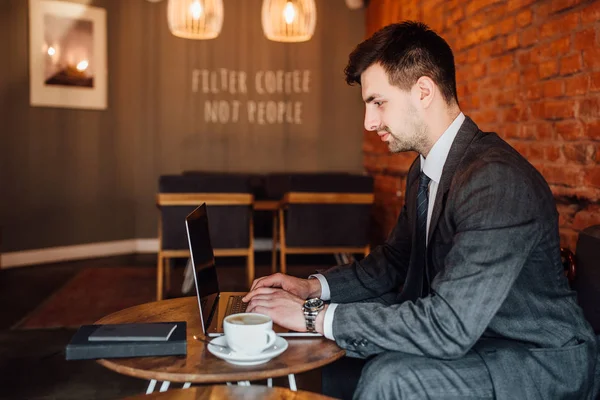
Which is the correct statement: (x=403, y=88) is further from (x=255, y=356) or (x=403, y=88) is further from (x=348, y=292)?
(x=255, y=356)

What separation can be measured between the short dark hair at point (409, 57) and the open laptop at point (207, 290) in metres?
0.61

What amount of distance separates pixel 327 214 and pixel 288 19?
1559 millimetres

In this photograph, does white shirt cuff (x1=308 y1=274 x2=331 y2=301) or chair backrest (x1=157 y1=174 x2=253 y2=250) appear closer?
white shirt cuff (x1=308 y1=274 x2=331 y2=301)

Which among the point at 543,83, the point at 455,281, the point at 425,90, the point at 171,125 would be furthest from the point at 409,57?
the point at 171,125

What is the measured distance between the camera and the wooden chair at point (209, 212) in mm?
4484

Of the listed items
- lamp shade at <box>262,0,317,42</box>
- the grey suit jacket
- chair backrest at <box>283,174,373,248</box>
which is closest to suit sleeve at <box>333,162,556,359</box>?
the grey suit jacket

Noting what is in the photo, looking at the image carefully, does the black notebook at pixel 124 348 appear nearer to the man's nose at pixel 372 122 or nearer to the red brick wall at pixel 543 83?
the man's nose at pixel 372 122

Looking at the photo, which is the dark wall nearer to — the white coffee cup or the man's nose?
the man's nose

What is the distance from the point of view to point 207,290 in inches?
65.9

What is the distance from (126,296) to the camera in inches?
183

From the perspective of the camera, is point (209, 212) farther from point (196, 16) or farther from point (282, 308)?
point (282, 308)

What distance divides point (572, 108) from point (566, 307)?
1.33 m

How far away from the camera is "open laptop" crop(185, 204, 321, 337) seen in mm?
1517

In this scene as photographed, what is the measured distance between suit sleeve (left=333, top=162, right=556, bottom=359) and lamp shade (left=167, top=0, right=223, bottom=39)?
3856 millimetres
